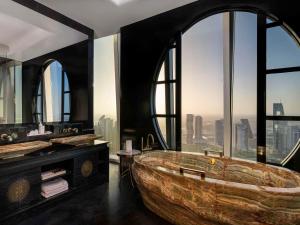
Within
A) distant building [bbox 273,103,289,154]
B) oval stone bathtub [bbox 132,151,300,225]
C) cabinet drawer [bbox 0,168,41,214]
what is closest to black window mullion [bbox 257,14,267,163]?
distant building [bbox 273,103,289,154]

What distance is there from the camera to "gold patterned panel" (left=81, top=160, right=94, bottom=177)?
2.86m

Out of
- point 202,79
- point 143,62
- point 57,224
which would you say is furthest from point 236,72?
point 57,224

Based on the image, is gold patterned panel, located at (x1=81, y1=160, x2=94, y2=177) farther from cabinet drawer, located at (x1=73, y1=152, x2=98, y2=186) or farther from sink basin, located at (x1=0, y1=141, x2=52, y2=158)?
sink basin, located at (x1=0, y1=141, x2=52, y2=158)

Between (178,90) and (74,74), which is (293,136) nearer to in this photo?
(178,90)

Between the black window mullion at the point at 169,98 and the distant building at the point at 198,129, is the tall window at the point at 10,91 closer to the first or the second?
the black window mullion at the point at 169,98

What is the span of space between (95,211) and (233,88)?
2.41 meters

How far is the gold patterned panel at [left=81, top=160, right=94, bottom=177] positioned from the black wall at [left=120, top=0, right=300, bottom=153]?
100 centimetres

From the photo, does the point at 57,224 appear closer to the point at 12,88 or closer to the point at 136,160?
the point at 136,160

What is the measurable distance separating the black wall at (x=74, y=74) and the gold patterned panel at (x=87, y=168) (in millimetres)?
903

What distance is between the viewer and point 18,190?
6.84ft

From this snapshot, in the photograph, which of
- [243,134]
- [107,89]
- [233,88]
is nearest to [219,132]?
[243,134]

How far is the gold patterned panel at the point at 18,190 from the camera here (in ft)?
6.63

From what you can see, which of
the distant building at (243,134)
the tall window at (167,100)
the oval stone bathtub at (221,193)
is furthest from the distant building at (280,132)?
the tall window at (167,100)

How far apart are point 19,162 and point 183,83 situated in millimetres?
2471
